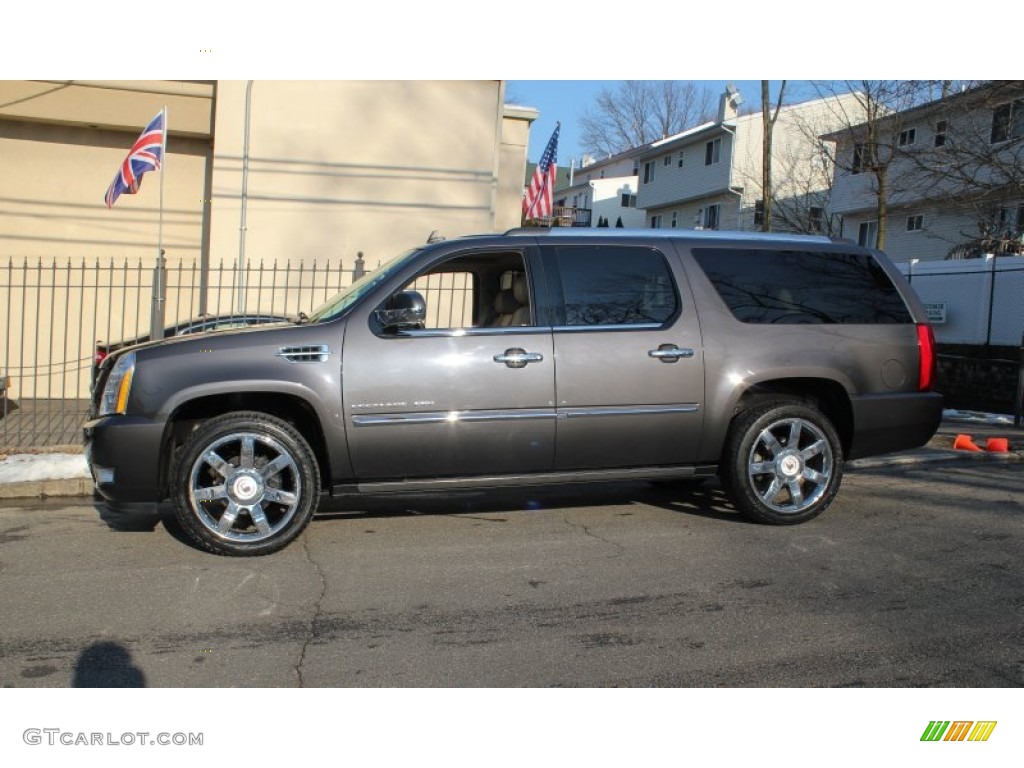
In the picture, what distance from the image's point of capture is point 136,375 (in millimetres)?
4988

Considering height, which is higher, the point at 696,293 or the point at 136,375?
the point at 696,293

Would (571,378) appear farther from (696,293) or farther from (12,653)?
(12,653)

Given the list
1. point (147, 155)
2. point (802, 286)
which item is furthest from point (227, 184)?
point (802, 286)

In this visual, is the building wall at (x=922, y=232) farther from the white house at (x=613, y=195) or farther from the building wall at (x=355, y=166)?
the white house at (x=613, y=195)

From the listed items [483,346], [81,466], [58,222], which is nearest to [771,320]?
[483,346]

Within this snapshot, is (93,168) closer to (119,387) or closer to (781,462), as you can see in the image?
(119,387)

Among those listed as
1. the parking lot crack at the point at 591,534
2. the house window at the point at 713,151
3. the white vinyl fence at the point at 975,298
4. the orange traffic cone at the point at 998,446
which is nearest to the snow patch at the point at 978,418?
the white vinyl fence at the point at 975,298

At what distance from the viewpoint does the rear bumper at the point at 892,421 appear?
231 inches

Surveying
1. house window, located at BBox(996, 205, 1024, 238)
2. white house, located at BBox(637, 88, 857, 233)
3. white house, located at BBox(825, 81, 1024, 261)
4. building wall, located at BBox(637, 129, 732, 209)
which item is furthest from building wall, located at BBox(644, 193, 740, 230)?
house window, located at BBox(996, 205, 1024, 238)

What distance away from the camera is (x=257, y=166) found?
1176cm

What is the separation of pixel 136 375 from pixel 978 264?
14.4 m

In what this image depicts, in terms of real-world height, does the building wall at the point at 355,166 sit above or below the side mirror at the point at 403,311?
above

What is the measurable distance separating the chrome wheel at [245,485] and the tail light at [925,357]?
426 cm

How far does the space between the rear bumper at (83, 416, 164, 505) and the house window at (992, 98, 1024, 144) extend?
1561 cm
